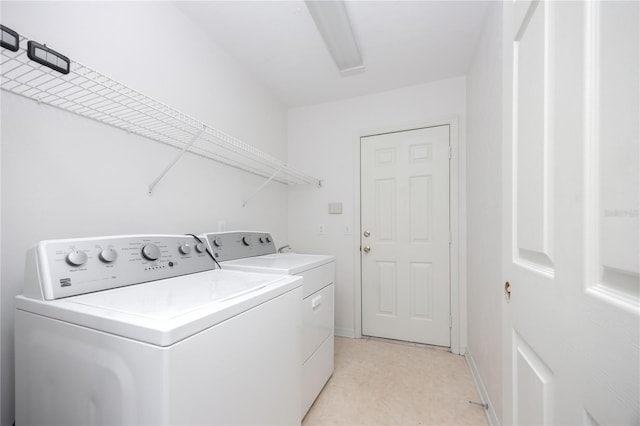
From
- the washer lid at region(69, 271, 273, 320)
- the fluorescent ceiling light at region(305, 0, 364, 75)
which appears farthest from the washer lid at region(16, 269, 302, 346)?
the fluorescent ceiling light at region(305, 0, 364, 75)

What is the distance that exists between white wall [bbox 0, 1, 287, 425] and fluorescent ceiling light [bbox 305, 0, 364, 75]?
0.82 m

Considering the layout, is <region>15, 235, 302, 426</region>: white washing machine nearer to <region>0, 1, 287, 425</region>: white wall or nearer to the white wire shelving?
<region>0, 1, 287, 425</region>: white wall

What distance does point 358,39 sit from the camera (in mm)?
1902

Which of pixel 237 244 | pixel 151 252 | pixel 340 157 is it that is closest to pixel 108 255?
pixel 151 252

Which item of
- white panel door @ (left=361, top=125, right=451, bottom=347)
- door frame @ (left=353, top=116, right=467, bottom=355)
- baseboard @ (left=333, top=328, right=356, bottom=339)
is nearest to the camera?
door frame @ (left=353, top=116, right=467, bottom=355)

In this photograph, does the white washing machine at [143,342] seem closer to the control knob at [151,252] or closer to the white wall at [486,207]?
the control knob at [151,252]

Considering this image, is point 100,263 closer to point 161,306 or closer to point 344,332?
point 161,306

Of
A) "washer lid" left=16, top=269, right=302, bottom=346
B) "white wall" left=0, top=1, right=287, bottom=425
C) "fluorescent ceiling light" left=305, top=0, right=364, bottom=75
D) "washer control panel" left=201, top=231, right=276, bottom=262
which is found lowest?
"washer lid" left=16, top=269, right=302, bottom=346

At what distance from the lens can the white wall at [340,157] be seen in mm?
2561

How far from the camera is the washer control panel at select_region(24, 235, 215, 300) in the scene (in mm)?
823

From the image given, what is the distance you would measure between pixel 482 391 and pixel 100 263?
A: 2.24 metres

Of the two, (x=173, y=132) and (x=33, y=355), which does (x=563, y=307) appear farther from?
(x=173, y=132)

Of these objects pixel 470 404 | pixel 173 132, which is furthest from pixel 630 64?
pixel 470 404

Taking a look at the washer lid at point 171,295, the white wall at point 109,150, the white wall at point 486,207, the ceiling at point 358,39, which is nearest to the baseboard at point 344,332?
the white wall at point 486,207
